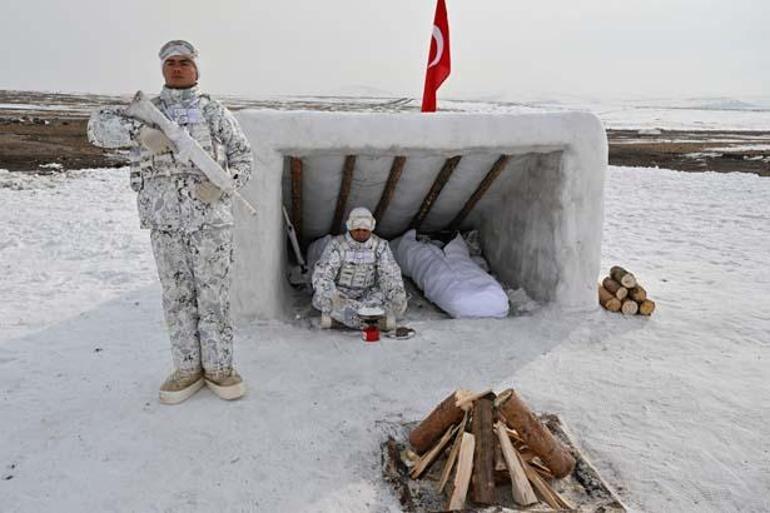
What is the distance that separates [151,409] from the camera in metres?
3.61

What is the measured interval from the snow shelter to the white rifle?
54.0 inches

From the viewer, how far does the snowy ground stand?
294 cm

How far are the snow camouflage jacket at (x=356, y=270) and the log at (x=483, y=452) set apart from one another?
2.30m

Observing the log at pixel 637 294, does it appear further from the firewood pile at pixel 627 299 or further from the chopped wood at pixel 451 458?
the chopped wood at pixel 451 458

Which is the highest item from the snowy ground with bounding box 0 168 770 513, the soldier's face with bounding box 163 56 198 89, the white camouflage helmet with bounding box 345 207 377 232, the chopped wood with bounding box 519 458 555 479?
the soldier's face with bounding box 163 56 198 89

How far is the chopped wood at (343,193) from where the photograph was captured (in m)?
5.25

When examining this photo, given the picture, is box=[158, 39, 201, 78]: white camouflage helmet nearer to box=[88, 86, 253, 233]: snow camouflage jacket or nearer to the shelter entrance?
box=[88, 86, 253, 233]: snow camouflage jacket

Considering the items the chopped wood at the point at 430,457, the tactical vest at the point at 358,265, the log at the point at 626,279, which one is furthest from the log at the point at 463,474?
the log at the point at 626,279

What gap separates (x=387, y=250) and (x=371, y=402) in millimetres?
1625

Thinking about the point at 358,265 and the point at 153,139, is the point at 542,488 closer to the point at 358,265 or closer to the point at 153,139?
the point at 153,139

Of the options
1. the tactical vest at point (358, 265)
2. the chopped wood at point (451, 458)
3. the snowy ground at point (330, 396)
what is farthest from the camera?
the tactical vest at point (358, 265)

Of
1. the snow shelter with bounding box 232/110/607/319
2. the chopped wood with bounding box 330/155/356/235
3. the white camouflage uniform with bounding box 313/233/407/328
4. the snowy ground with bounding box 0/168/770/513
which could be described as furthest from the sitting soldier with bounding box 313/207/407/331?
the chopped wood with bounding box 330/155/356/235

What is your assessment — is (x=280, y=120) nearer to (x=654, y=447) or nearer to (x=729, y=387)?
(x=654, y=447)

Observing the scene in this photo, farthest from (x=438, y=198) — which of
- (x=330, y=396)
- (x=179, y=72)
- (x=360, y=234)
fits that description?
(x=179, y=72)
